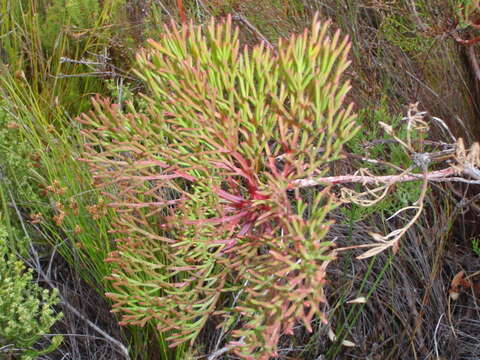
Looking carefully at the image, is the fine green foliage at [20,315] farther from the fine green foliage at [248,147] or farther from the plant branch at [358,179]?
the plant branch at [358,179]

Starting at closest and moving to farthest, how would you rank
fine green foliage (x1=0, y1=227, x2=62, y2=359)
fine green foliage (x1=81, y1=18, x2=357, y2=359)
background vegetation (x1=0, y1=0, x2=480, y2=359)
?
fine green foliage (x1=81, y1=18, x2=357, y2=359) → fine green foliage (x1=0, y1=227, x2=62, y2=359) → background vegetation (x1=0, y1=0, x2=480, y2=359)

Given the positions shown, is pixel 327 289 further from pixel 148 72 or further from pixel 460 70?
pixel 148 72

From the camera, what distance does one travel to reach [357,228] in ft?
4.54

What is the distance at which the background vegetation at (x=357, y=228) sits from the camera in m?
1.20

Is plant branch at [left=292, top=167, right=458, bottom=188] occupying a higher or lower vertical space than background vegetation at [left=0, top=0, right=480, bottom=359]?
higher

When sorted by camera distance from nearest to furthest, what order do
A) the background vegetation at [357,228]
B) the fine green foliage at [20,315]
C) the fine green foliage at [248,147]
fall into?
the fine green foliage at [248,147] → the fine green foliage at [20,315] → the background vegetation at [357,228]

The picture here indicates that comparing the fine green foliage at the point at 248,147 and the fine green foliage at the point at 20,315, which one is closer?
the fine green foliage at the point at 248,147

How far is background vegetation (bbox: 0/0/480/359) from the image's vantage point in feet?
3.94

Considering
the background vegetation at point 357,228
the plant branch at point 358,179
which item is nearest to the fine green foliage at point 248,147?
the plant branch at point 358,179

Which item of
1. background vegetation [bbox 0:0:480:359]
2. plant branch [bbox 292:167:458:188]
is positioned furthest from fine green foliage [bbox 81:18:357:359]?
background vegetation [bbox 0:0:480:359]

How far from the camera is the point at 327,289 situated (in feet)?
4.37

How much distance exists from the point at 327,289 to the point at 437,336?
0.25 metres

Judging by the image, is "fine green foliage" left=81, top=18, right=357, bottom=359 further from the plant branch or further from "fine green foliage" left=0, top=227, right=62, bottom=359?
"fine green foliage" left=0, top=227, right=62, bottom=359

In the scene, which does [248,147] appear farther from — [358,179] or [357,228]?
[357,228]
